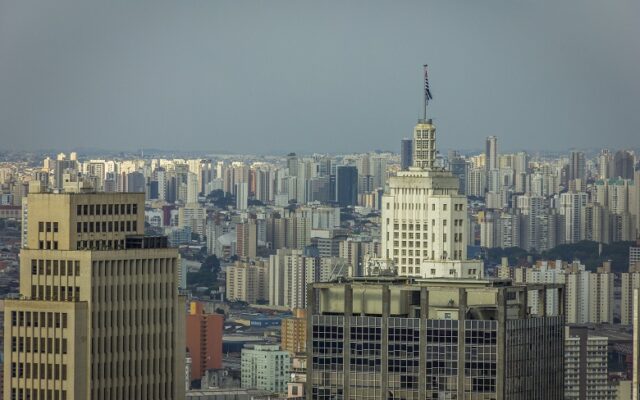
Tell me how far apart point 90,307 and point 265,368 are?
80.7 feet

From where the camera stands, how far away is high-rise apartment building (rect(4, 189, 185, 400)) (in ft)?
80.7

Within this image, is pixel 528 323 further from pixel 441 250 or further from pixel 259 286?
pixel 259 286

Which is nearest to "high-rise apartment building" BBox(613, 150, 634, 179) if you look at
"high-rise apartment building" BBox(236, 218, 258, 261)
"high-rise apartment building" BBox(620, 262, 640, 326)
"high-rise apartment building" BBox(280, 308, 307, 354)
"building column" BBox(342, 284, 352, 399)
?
"high-rise apartment building" BBox(620, 262, 640, 326)

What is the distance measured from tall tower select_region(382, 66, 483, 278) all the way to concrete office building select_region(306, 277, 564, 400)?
11.8 metres

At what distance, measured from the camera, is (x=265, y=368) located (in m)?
49.1

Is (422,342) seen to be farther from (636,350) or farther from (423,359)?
(636,350)

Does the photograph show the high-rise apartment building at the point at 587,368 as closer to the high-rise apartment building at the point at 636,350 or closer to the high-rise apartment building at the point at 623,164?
the high-rise apartment building at the point at 636,350

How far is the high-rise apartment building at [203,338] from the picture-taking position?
151 ft

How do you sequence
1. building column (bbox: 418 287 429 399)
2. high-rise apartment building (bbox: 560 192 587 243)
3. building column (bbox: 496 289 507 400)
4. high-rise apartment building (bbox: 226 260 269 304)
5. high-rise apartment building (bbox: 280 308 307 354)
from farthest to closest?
high-rise apartment building (bbox: 226 260 269 304) → high-rise apartment building (bbox: 560 192 587 243) → high-rise apartment building (bbox: 280 308 307 354) → building column (bbox: 418 287 429 399) → building column (bbox: 496 289 507 400)

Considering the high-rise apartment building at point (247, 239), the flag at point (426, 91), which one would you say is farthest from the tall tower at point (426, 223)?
the high-rise apartment building at point (247, 239)

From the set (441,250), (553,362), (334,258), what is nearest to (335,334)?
(553,362)

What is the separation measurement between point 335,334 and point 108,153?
80.9 ft

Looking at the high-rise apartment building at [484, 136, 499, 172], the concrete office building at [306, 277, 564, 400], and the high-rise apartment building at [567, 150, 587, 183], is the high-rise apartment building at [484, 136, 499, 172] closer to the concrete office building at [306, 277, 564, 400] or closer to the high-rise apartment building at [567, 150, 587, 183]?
the high-rise apartment building at [567, 150, 587, 183]

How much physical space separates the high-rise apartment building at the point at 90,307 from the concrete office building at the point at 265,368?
62.1 ft
